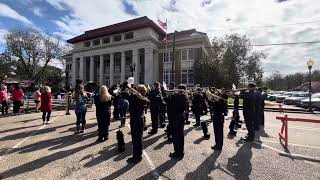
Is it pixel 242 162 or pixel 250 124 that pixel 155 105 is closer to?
pixel 250 124

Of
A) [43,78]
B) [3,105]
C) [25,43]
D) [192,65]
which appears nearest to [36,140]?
[3,105]

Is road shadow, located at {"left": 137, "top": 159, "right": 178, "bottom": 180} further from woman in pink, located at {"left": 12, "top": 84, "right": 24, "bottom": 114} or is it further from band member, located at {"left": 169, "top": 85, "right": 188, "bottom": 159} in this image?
woman in pink, located at {"left": 12, "top": 84, "right": 24, "bottom": 114}

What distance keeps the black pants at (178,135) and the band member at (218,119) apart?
1.34 metres

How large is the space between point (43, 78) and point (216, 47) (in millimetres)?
36778

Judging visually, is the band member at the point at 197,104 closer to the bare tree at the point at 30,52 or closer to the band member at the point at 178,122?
the band member at the point at 178,122

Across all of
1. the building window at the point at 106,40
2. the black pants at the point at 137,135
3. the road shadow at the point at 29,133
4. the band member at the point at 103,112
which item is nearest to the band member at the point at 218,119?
the black pants at the point at 137,135

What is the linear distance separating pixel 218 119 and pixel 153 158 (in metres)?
2.31

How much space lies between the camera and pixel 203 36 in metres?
41.7

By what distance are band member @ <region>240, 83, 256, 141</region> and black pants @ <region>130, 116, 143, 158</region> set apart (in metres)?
3.99

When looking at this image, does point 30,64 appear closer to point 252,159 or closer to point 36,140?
point 36,140

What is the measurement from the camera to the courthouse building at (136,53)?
143 ft

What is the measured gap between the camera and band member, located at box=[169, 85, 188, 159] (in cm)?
676

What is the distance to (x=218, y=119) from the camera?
7.89m

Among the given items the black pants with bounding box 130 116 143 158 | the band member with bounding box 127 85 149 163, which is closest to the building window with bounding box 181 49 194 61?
the band member with bounding box 127 85 149 163
